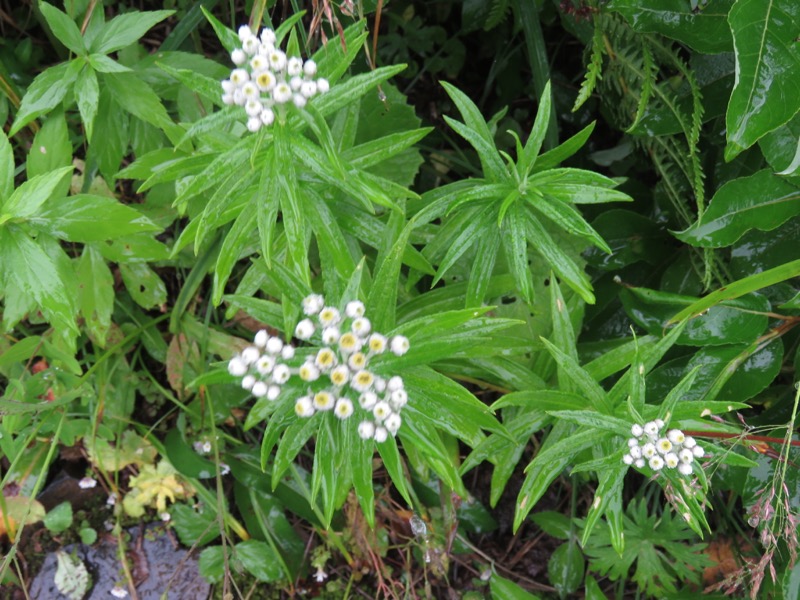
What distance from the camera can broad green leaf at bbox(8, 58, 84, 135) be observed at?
5.99 feet

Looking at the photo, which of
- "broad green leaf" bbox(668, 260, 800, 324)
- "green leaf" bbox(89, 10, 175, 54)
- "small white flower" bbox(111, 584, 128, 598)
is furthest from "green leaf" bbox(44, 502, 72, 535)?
"broad green leaf" bbox(668, 260, 800, 324)

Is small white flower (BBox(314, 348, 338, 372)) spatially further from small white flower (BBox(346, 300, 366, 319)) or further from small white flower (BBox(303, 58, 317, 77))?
small white flower (BBox(303, 58, 317, 77))

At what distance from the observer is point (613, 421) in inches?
61.6

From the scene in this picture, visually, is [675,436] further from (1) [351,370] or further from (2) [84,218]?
(2) [84,218]

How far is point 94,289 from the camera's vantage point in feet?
7.22

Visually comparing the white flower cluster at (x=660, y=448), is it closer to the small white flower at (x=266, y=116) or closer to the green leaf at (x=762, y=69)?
the green leaf at (x=762, y=69)

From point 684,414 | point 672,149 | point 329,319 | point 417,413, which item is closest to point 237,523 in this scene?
point 417,413

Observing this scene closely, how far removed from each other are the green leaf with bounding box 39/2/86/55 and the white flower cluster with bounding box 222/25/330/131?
0.76 m

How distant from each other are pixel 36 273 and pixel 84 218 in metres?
0.20

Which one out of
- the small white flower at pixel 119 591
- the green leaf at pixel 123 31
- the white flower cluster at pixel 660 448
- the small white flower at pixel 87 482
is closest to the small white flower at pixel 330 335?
the white flower cluster at pixel 660 448

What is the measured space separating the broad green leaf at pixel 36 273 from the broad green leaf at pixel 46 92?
0.37 meters

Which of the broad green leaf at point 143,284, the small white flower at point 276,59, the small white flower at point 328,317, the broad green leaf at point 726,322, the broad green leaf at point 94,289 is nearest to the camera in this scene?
the small white flower at point 276,59

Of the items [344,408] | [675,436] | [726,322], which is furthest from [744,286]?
[344,408]

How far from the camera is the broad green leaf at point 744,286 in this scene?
178 cm
